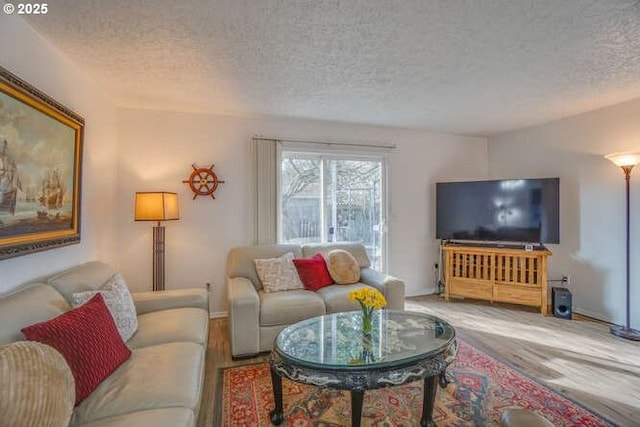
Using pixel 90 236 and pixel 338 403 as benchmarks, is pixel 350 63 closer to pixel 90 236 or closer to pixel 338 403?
pixel 338 403

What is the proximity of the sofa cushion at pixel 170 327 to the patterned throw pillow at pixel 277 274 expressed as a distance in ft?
2.49

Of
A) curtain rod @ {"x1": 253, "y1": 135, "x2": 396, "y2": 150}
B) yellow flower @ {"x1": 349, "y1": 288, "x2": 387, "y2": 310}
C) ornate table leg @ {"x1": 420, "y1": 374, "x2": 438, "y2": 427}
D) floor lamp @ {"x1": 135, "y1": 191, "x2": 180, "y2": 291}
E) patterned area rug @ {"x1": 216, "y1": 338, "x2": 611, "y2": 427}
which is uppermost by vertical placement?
curtain rod @ {"x1": 253, "y1": 135, "x2": 396, "y2": 150}

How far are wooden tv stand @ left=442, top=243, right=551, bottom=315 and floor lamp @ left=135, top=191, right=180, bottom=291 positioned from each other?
136 inches

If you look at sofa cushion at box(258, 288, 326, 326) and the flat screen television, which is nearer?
sofa cushion at box(258, 288, 326, 326)

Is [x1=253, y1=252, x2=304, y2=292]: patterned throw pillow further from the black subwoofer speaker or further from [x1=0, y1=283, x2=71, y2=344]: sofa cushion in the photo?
the black subwoofer speaker

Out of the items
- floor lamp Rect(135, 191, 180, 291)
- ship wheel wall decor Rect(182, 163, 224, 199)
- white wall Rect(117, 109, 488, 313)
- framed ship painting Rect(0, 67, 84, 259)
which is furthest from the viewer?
ship wheel wall decor Rect(182, 163, 224, 199)

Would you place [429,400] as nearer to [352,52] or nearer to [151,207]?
[352,52]

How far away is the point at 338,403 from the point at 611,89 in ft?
12.2

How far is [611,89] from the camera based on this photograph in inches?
118

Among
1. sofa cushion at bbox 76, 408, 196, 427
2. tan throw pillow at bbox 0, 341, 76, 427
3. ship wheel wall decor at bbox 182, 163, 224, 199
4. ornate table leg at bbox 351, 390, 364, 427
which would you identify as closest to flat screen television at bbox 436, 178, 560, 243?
ship wheel wall decor at bbox 182, 163, 224, 199

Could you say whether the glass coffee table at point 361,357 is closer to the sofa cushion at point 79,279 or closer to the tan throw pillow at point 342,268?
the tan throw pillow at point 342,268

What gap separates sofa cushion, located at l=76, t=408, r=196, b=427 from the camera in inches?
48.0

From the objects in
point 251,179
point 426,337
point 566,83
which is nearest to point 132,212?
point 251,179

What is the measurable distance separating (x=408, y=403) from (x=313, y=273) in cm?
153
